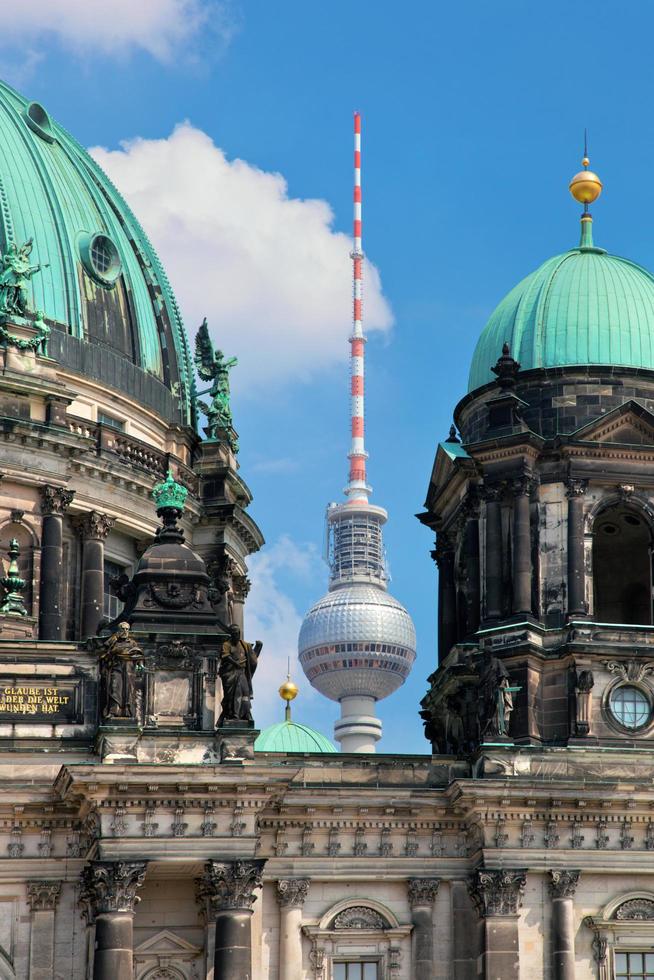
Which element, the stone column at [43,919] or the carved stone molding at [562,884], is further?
the carved stone molding at [562,884]

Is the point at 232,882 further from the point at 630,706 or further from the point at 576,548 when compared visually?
the point at 576,548

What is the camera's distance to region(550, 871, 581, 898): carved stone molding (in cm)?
4900

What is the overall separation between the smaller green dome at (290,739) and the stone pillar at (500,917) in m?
17.3

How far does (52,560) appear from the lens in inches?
2249

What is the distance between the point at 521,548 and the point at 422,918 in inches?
340

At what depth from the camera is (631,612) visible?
55.8 meters

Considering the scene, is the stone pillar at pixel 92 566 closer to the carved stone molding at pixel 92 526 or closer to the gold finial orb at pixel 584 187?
the carved stone molding at pixel 92 526

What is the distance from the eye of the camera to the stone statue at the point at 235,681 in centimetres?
4806

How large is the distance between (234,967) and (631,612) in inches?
584

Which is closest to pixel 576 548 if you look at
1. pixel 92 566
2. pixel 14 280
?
pixel 92 566

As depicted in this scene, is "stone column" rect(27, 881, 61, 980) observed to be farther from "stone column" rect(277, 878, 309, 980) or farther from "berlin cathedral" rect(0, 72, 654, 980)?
"stone column" rect(277, 878, 309, 980)

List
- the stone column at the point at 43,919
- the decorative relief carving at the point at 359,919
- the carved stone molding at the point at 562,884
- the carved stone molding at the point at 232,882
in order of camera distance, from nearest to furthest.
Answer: the carved stone molding at the point at 232,882
the stone column at the point at 43,919
the carved stone molding at the point at 562,884
the decorative relief carving at the point at 359,919

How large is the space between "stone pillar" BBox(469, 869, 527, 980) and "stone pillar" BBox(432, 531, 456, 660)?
762cm

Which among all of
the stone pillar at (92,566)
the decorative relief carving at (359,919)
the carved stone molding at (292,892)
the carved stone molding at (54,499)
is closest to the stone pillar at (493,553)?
the decorative relief carving at (359,919)
